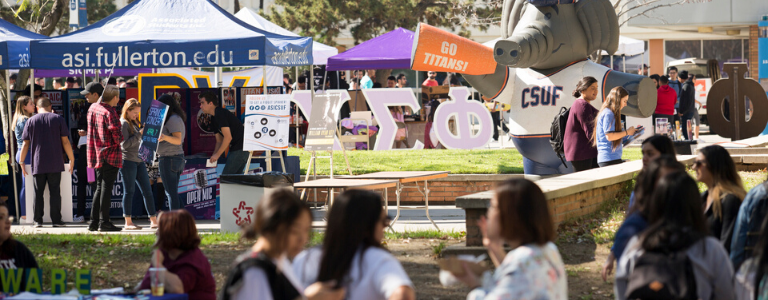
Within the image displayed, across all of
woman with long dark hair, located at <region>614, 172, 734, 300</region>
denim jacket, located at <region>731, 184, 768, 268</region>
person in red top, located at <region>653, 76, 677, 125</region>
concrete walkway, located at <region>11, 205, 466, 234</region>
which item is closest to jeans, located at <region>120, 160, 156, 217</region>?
concrete walkway, located at <region>11, 205, 466, 234</region>

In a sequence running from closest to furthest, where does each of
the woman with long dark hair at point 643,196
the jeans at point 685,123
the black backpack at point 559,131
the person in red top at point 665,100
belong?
the woman with long dark hair at point 643,196
the black backpack at point 559,131
the person in red top at point 665,100
the jeans at point 685,123

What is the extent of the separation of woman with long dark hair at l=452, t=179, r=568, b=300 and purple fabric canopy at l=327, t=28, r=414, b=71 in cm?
1435

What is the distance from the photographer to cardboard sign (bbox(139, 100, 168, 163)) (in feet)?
34.5

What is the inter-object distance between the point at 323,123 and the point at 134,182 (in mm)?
2682

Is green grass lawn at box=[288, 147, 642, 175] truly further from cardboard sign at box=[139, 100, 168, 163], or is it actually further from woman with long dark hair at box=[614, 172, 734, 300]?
woman with long dark hair at box=[614, 172, 734, 300]

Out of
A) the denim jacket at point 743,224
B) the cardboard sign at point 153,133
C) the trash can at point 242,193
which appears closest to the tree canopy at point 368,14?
the cardboard sign at point 153,133

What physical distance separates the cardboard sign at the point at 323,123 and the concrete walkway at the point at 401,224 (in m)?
0.98

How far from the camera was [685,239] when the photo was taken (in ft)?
11.6

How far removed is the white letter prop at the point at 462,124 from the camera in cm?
1788

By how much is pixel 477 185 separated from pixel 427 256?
14.9ft

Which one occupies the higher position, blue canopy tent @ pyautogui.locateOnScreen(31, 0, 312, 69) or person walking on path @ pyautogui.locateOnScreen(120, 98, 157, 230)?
blue canopy tent @ pyautogui.locateOnScreen(31, 0, 312, 69)

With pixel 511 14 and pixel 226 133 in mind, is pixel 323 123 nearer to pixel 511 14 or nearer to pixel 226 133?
pixel 226 133

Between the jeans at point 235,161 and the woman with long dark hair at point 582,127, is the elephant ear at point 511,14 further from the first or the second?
the jeans at point 235,161

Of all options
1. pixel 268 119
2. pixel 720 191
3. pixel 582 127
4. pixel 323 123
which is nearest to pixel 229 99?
pixel 268 119
